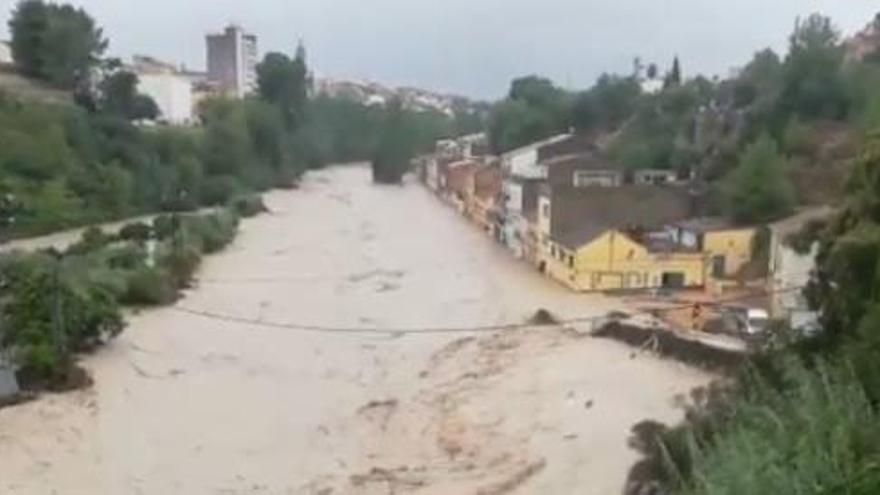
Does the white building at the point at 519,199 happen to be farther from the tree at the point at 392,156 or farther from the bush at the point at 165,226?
the tree at the point at 392,156

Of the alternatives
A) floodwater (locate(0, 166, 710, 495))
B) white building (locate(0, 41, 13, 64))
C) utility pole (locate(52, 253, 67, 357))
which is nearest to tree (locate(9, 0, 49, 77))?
white building (locate(0, 41, 13, 64))

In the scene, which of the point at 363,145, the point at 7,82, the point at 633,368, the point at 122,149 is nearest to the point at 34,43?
the point at 7,82

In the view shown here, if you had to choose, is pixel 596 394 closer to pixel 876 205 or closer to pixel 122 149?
pixel 876 205

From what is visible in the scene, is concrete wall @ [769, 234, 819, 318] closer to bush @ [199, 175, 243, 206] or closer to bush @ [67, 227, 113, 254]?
bush @ [67, 227, 113, 254]

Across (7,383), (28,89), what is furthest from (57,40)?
(7,383)

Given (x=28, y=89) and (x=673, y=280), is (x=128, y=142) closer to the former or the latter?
(x=28, y=89)

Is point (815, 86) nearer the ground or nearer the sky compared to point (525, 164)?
A: nearer the sky
